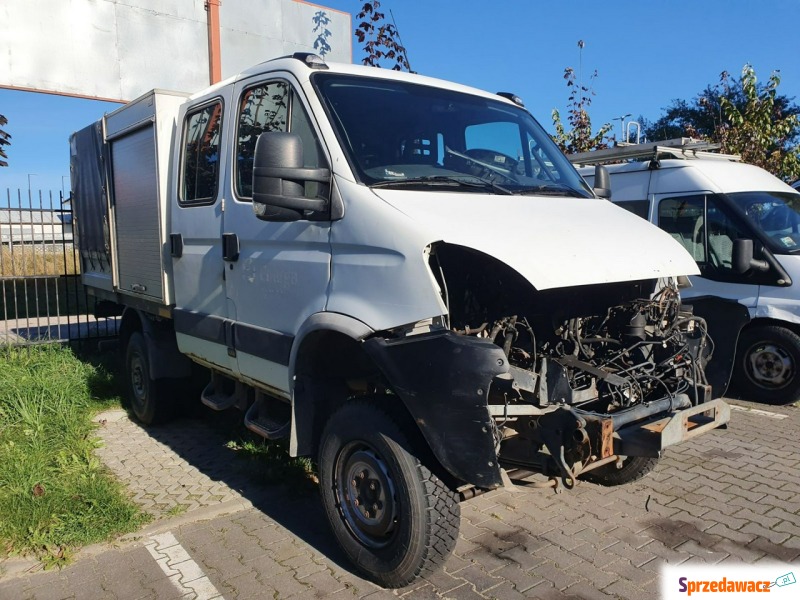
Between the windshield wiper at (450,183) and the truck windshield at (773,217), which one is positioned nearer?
the windshield wiper at (450,183)

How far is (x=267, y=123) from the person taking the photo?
4.32 m

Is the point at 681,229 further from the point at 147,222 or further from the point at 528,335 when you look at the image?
the point at 147,222

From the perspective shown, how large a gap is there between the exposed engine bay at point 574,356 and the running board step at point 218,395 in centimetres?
244

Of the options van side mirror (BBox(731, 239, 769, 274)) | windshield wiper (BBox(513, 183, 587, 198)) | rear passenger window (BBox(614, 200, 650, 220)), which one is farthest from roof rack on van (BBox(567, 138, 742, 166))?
windshield wiper (BBox(513, 183, 587, 198))

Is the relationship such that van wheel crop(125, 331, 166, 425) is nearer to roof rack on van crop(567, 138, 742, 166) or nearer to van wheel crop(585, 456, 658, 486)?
van wheel crop(585, 456, 658, 486)

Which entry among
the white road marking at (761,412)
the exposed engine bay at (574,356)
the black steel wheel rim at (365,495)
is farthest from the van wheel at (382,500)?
the white road marking at (761,412)

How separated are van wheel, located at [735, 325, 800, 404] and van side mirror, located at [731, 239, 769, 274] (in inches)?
25.2

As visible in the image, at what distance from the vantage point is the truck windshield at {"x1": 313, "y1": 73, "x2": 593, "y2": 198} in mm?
3775

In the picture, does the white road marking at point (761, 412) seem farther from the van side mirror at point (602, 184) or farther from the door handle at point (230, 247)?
the door handle at point (230, 247)

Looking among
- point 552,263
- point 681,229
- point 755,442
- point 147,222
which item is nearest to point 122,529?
point 147,222

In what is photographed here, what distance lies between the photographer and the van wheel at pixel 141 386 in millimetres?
6301

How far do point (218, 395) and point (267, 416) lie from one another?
941 millimetres

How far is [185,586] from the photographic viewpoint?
3.70 m

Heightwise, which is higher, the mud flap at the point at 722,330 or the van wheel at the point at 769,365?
the mud flap at the point at 722,330
